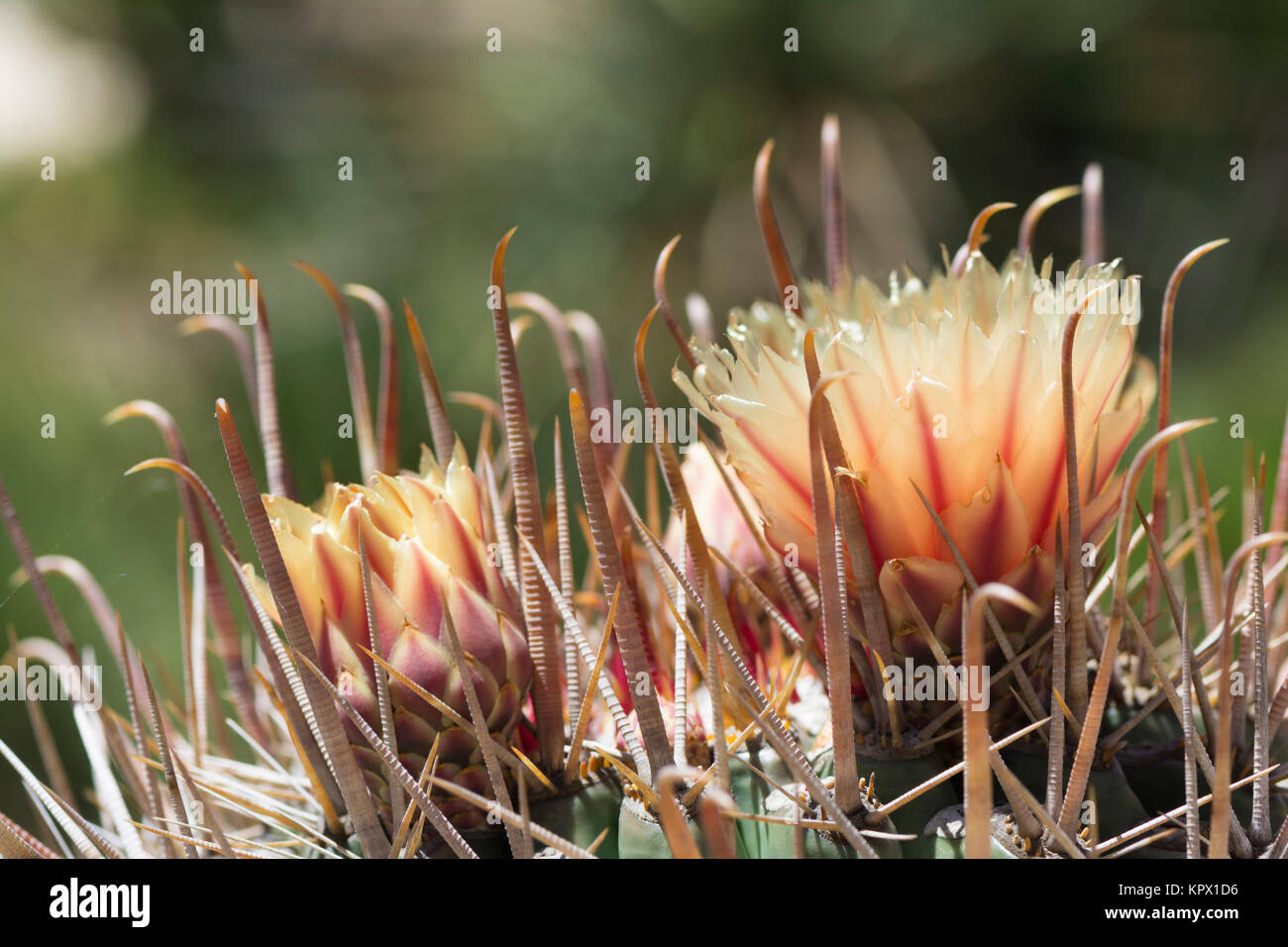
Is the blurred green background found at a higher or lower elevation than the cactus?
higher

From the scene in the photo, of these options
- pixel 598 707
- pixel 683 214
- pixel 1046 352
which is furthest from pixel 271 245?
pixel 1046 352

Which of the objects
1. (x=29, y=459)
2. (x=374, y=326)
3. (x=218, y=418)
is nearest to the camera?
(x=218, y=418)

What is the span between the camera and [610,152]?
4.86ft

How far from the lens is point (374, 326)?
1399mm

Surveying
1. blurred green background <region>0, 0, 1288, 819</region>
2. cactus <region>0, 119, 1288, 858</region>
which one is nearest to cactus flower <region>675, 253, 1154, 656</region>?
cactus <region>0, 119, 1288, 858</region>

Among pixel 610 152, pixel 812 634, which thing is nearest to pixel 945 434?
pixel 812 634

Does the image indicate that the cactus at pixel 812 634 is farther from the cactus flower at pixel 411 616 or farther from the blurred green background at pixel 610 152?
the blurred green background at pixel 610 152

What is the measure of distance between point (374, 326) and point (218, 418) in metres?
1.16

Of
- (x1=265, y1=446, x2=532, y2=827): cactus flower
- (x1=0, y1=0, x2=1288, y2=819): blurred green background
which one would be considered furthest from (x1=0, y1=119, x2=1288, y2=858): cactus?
(x1=0, y1=0, x2=1288, y2=819): blurred green background

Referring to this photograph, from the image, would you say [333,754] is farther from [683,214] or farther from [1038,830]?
[683,214]

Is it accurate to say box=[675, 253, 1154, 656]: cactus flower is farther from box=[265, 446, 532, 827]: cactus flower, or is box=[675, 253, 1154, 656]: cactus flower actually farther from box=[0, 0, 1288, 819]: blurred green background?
box=[0, 0, 1288, 819]: blurred green background

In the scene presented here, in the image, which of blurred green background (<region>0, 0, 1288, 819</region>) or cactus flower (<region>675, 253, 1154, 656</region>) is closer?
cactus flower (<region>675, 253, 1154, 656</region>)

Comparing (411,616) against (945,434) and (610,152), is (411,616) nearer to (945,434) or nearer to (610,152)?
(945,434)

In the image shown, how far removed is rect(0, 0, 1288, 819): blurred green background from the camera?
1309 mm
